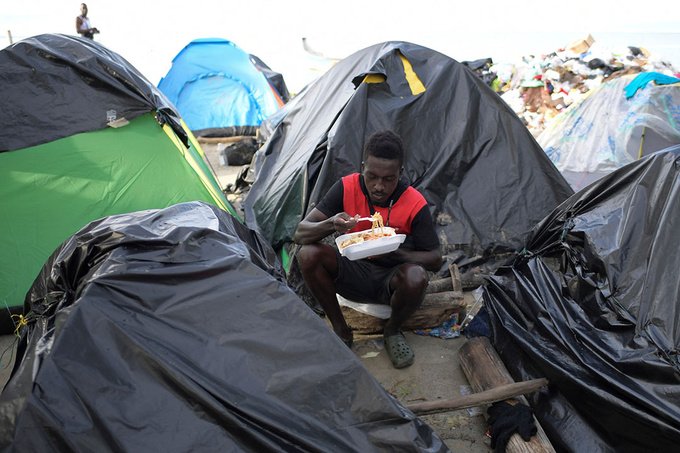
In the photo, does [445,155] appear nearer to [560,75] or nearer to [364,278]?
[364,278]

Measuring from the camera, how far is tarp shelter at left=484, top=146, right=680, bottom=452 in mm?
2119

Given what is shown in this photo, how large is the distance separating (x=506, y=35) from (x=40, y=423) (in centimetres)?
2036

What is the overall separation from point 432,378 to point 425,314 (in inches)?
16.5

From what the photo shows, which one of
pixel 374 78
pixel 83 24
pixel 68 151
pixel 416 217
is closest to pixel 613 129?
pixel 374 78

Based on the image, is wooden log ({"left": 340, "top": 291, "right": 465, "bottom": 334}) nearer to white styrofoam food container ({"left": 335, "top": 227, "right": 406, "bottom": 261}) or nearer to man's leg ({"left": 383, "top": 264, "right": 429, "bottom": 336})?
man's leg ({"left": 383, "top": 264, "right": 429, "bottom": 336})

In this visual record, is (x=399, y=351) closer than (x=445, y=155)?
Yes

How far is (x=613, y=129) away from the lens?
5023 mm

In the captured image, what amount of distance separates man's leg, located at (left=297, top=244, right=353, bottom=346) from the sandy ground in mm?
321

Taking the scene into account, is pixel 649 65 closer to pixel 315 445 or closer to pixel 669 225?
pixel 669 225

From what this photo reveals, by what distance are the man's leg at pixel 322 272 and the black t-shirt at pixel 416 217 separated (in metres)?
0.22

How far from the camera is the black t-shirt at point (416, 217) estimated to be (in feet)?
9.74

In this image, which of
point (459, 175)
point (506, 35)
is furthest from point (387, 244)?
point (506, 35)

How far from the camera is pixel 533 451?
7.04 ft

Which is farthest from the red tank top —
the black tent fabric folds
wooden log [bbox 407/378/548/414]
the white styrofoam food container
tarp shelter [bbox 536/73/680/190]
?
the black tent fabric folds
